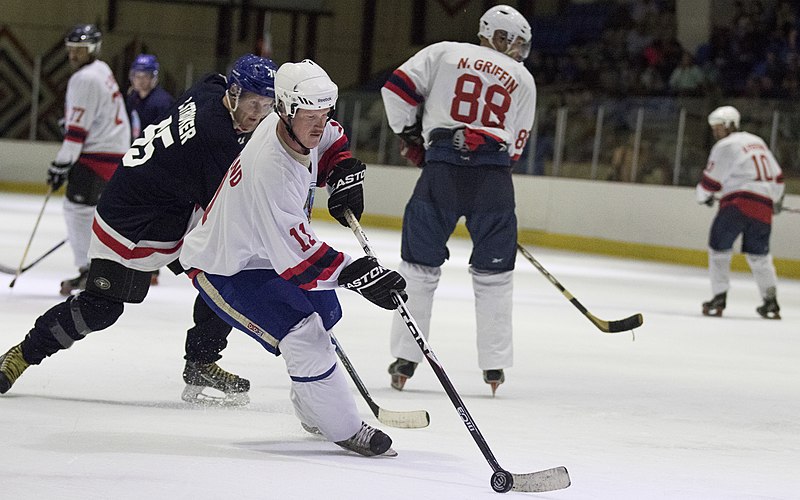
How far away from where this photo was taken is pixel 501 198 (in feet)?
14.5

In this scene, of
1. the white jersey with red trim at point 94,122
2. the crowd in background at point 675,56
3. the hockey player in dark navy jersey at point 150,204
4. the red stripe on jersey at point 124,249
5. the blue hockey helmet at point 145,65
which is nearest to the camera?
the hockey player in dark navy jersey at point 150,204

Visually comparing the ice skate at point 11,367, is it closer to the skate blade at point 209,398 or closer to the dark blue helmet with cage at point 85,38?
the skate blade at point 209,398

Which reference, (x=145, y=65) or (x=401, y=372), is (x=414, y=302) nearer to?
(x=401, y=372)

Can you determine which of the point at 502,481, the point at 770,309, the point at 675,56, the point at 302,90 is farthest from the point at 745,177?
the point at 675,56

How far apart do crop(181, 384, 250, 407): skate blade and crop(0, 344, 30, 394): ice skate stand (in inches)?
18.1

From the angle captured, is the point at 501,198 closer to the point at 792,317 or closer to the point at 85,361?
the point at 85,361

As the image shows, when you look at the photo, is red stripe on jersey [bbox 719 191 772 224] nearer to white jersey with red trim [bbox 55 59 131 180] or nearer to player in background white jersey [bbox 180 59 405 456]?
white jersey with red trim [bbox 55 59 131 180]

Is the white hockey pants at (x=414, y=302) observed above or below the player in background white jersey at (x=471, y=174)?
below

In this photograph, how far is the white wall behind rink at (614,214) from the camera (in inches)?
455

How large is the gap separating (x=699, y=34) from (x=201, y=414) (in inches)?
493

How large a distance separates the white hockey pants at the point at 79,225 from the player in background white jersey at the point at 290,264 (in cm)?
327

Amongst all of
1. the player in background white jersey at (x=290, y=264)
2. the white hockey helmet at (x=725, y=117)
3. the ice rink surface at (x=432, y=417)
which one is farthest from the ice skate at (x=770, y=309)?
the player in background white jersey at (x=290, y=264)

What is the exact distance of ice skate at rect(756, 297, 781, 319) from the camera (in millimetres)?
7844

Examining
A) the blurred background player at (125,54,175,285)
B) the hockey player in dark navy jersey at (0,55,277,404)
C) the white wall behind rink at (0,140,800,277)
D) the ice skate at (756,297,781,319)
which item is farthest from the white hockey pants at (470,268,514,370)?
the white wall behind rink at (0,140,800,277)
